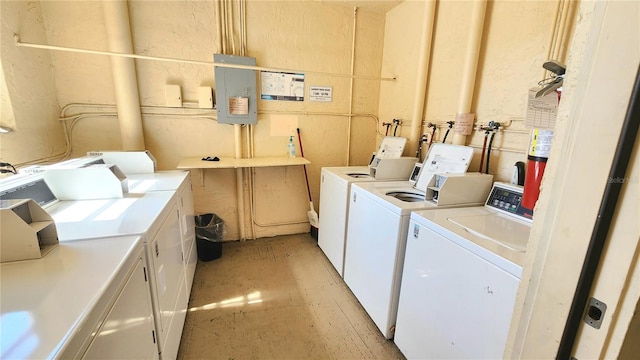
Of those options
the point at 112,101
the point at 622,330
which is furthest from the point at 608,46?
the point at 112,101

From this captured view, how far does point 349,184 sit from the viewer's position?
2.17 m

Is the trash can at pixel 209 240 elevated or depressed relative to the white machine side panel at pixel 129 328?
depressed

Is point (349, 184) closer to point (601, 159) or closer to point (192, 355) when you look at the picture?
point (192, 355)

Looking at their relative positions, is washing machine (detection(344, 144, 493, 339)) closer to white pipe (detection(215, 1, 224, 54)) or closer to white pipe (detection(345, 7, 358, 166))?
white pipe (detection(345, 7, 358, 166))

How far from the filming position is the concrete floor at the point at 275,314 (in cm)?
165

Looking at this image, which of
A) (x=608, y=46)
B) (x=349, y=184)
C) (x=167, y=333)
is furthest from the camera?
(x=349, y=184)

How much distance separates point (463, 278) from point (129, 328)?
1.32 meters

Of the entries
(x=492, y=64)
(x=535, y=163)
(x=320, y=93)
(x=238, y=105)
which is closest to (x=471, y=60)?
(x=492, y=64)

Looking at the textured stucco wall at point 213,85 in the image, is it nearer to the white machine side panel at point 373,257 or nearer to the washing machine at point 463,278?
the white machine side panel at point 373,257

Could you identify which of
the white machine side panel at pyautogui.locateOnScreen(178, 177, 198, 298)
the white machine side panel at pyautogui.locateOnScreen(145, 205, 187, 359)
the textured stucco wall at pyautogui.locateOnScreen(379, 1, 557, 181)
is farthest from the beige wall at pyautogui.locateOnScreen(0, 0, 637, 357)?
the white machine side panel at pyautogui.locateOnScreen(145, 205, 187, 359)

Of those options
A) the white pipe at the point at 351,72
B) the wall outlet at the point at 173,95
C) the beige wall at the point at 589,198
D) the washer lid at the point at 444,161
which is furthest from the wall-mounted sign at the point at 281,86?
the beige wall at the point at 589,198

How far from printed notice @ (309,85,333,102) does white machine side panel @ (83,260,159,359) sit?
240cm

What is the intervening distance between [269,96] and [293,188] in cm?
109

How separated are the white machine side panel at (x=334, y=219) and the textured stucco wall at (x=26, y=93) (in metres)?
2.26
